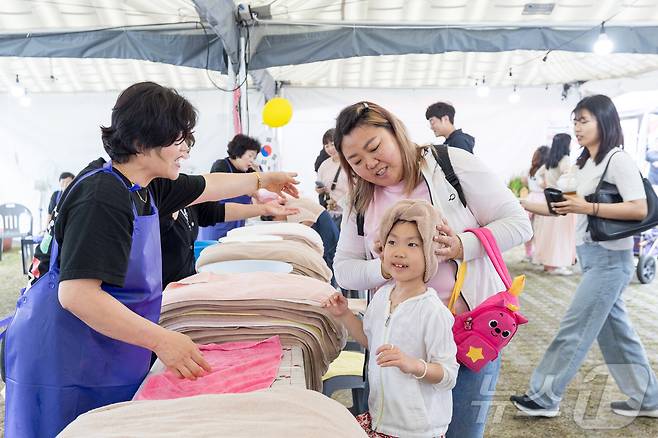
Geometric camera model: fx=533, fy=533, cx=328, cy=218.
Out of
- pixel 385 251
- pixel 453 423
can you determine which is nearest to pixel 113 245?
pixel 385 251

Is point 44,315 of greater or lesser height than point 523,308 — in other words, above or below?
above

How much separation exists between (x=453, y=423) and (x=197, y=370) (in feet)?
2.21

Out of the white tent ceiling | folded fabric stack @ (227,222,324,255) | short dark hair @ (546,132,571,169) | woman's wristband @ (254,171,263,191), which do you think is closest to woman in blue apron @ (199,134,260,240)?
folded fabric stack @ (227,222,324,255)

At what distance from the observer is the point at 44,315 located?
1062 millimetres

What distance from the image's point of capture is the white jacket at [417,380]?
1.15 metres

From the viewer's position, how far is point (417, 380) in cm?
116

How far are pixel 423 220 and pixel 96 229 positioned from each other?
0.66 m

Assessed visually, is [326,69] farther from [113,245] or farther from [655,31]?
[113,245]

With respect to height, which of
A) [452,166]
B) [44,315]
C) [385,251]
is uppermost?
[452,166]

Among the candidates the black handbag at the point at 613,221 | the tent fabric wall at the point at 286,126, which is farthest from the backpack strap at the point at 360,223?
the tent fabric wall at the point at 286,126

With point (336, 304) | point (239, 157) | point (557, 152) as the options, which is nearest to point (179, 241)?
point (336, 304)

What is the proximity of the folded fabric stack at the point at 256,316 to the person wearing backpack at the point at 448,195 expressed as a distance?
168 mm

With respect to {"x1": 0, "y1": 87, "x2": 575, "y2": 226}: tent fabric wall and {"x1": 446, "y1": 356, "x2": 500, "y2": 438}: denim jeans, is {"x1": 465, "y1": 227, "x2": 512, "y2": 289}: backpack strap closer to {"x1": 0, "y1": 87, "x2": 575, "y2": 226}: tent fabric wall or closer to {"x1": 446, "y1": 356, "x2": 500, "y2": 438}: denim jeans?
{"x1": 446, "y1": 356, "x2": 500, "y2": 438}: denim jeans

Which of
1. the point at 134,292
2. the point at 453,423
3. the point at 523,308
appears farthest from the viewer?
the point at 523,308
